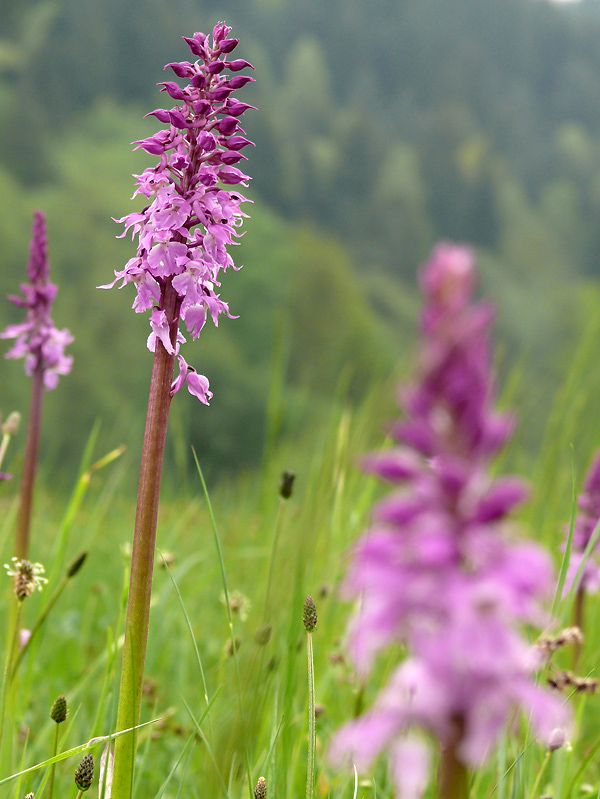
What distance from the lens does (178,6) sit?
953 inches

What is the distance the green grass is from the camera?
120 cm

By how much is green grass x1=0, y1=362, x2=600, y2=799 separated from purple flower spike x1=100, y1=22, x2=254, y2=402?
0.42 metres

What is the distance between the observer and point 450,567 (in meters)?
0.55

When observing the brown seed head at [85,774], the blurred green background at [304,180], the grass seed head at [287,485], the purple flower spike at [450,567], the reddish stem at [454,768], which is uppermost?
the blurred green background at [304,180]

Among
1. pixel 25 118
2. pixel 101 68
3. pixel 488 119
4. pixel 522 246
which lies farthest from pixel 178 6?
pixel 522 246

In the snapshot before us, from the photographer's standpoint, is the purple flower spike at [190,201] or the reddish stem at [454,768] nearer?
the reddish stem at [454,768]

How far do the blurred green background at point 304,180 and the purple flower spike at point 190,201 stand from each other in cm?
1453

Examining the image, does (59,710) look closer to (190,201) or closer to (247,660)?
(247,660)

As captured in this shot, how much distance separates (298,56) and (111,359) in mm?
13245

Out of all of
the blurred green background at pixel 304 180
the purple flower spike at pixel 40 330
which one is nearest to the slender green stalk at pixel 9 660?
the purple flower spike at pixel 40 330

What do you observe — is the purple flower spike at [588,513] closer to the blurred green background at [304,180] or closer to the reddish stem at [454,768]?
the reddish stem at [454,768]


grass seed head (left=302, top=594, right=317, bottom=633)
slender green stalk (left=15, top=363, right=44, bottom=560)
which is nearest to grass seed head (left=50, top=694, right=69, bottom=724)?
grass seed head (left=302, top=594, right=317, bottom=633)

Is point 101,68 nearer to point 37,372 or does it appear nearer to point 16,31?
point 16,31

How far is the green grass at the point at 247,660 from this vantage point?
1204 mm
